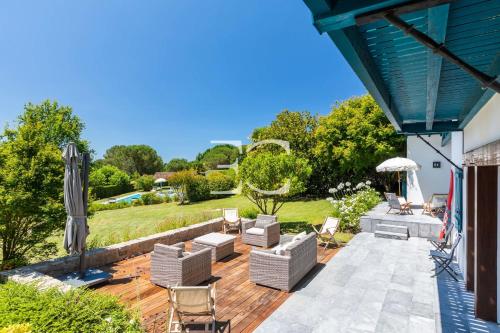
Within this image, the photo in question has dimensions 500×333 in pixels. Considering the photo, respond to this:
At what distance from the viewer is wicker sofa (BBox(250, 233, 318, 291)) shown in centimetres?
549

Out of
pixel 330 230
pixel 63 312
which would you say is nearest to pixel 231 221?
pixel 330 230

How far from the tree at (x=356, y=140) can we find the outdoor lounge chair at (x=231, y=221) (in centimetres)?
1136

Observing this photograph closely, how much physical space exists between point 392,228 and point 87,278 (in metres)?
9.60

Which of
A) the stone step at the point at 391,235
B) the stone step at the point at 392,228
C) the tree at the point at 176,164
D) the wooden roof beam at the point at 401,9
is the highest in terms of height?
the tree at the point at 176,164

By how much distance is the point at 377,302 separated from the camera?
4.94 m

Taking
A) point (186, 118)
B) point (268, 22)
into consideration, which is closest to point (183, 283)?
point (268, 22)

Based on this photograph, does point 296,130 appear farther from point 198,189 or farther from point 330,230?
point 330,230

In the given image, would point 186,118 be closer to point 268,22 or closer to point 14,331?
point 268,22

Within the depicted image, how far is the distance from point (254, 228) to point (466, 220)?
5962 mm

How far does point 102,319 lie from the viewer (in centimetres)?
335

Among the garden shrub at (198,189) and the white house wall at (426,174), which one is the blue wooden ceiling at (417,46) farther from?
the garden shrub at (198,189)

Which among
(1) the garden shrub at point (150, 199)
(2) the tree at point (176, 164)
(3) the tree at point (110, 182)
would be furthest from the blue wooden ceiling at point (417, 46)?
(2) the tree at point (176, 164)

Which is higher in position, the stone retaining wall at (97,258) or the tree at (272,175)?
the tree at (272,175)

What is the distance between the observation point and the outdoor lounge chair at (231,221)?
10461 mm
